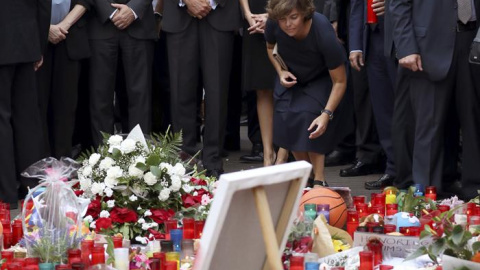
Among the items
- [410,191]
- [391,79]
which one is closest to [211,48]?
[391,79]

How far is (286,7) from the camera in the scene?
8234mm

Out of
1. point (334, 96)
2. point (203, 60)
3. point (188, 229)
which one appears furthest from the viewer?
point (203, 60)

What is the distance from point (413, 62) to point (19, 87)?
9.75ft

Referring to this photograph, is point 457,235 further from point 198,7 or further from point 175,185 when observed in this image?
point 198,7

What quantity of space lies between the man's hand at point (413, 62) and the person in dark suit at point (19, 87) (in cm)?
275

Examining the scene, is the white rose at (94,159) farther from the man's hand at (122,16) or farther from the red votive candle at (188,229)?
the man's hand at (122,16)

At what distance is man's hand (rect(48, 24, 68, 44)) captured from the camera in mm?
9609

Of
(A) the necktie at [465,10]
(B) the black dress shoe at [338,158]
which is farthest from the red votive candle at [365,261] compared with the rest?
(B) the black dress shoe at [338,158]

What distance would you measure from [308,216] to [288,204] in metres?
2.22

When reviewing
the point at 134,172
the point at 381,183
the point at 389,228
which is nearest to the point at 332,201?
the point at 389,228

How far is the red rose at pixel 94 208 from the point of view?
6.57 m

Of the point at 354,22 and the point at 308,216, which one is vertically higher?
the point at 354,22

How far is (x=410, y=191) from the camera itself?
6.96 m

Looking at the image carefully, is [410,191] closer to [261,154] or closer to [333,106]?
[333,106]
